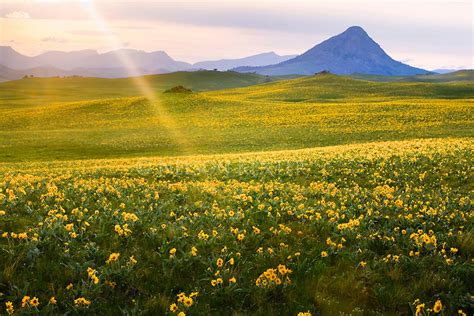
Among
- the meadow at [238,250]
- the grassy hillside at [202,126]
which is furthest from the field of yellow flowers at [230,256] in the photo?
the grassy hillside at [202,126]

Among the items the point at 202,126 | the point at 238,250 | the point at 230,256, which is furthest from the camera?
the point at 202,126

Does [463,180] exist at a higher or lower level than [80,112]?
lower

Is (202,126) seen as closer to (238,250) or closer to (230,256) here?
(238,250)

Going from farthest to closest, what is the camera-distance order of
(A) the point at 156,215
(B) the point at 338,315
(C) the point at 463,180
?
(C) the point at 463,180, (A) the point at 156,215, (B) the point at 338,315

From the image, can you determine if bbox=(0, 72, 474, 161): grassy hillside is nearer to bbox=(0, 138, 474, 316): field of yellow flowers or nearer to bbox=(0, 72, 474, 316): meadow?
bbox=(0, 72, 474, 316): meadow

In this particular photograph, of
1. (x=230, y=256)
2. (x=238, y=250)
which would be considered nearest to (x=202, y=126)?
(x=238, y=250)

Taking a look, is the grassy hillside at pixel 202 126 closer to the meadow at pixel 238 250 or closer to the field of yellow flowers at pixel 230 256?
the meadow at pixel 238 250

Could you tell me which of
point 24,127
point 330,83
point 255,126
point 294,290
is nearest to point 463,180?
point 294,290

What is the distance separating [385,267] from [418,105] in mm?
70038

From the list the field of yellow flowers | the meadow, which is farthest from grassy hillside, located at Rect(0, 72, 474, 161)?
the field of yellow flowers

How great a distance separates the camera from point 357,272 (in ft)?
20.9

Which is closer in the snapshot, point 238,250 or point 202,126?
point 238,250

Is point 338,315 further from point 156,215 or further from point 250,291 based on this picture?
point 156,215

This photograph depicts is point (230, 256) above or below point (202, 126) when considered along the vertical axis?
below
